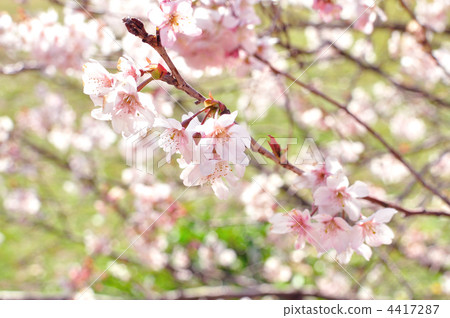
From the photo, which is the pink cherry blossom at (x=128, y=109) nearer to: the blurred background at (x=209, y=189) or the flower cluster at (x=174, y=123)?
the flower cluster at (x=174, y=123)

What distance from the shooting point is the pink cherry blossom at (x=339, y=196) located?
0.81m

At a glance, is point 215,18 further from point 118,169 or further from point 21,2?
point 118,169

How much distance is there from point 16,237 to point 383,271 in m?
2.88

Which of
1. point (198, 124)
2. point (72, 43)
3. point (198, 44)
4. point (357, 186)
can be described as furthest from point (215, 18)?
point (72, 43)

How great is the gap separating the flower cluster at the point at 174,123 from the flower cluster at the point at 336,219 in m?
0.19

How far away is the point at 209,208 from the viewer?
3383 millimetres

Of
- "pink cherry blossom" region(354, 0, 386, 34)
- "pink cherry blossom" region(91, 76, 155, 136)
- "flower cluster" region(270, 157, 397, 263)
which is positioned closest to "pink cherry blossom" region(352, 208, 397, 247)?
"flower cluster" region(270, 157, 397, 263)

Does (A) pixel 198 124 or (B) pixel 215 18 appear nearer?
(A) pixel 198 124

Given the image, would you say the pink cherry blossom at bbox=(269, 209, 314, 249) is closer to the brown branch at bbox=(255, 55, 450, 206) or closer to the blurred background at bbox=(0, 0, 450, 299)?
the brown branch at bbox=(255, 55, 450, 206)

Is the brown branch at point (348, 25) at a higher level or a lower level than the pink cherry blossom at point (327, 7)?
higher

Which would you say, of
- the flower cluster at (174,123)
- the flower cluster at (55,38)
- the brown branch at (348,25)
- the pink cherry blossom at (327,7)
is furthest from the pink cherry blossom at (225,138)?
the brown branch at (348,25)

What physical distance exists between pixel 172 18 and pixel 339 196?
0.45m

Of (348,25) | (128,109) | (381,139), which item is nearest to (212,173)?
(128,109)
